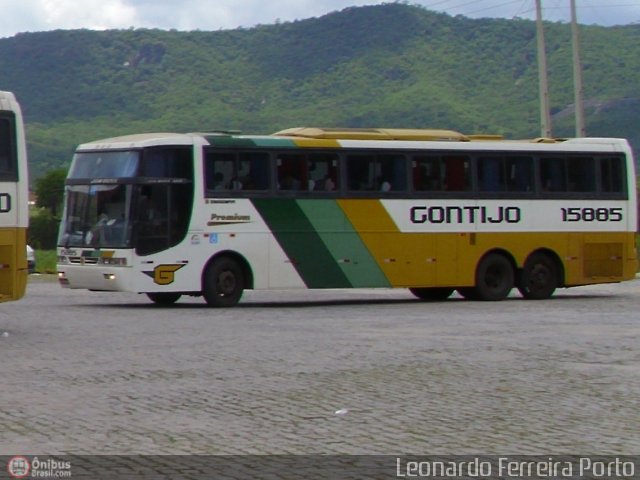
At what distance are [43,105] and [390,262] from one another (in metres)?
110

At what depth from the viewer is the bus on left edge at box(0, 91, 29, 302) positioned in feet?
69.4

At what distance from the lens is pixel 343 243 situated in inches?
1132

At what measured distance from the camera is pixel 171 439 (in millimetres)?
11359

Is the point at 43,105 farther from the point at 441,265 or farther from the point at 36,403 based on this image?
the point at 36,403

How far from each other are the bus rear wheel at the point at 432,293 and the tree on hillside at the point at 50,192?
28.3m

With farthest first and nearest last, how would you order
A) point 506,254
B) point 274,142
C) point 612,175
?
point 612,175 → point 506,254 → point 274,142

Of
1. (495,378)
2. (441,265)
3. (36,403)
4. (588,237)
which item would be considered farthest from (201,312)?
(36,403)

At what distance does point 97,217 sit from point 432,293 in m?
7.48

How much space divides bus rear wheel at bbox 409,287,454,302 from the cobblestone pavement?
528 centimetres

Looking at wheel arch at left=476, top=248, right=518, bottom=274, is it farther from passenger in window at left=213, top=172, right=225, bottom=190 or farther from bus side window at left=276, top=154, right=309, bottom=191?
passenger in window at left=213, top=172, right=225, bottom=190

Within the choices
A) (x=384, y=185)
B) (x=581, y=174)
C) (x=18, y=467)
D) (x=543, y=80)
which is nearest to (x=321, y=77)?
(x=543, y=80)

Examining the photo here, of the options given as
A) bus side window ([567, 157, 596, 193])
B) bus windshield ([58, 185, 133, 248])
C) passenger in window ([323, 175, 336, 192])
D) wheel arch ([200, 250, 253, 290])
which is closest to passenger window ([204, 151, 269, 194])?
wheel arch ([200, 250, 253, 290])

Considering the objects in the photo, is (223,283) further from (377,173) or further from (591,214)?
(591,214)

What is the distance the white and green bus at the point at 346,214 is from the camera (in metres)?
27.2
